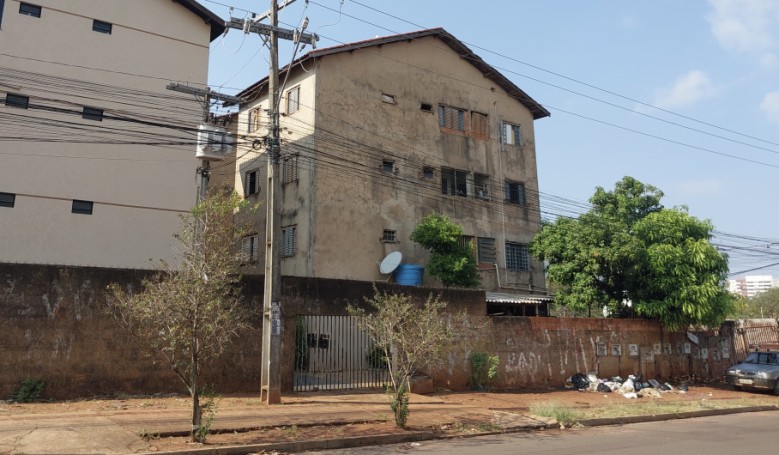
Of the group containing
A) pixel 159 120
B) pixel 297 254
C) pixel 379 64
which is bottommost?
pixel 297 254

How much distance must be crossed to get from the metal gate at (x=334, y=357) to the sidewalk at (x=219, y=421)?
109cm

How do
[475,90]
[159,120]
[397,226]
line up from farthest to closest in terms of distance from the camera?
[475,90], [397,226], [159,120]

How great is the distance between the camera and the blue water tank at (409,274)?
23.0 meters

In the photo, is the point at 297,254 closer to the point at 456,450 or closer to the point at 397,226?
A: the point at 397,226

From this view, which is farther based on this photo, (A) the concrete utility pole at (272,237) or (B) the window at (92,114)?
(B) the window at (92,114)

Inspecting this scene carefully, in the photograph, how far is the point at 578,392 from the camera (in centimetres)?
1891

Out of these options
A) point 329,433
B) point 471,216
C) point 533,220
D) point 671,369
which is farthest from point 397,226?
point 329,433

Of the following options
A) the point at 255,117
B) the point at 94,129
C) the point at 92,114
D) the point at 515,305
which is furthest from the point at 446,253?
the point at 92,114

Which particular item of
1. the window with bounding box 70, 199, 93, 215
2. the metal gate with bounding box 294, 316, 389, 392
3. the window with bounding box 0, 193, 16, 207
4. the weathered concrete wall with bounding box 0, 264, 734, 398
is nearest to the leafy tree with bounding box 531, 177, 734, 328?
the weathered concrete wall with bounding box 0, 264, 734, 398

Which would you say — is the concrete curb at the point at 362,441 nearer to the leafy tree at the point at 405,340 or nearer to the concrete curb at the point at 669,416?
the concrete curb at the point at 669,416

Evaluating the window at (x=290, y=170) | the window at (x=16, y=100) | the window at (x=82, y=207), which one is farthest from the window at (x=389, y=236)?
the window at (x=16, y=100)

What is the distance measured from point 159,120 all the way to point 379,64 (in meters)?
9.84

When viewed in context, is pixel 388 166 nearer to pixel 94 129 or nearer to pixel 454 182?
pixel 454 182

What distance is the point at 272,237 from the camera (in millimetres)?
13656
